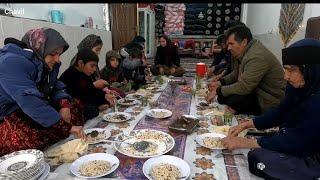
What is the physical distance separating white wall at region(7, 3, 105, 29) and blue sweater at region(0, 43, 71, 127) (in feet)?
5.25

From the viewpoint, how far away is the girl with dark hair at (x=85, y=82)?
2.38 meters

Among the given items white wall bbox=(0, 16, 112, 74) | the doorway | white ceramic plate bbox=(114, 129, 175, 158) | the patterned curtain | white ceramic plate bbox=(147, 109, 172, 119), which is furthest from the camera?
the doorway

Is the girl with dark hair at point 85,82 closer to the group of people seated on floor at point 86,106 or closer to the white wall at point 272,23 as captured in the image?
the group of people seated on floor at point 86,106

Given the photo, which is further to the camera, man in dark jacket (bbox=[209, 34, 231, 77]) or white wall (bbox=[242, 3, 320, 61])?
man in dark jacket (bbox=[209, 34, 231, 77])

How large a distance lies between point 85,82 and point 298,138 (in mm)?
1884

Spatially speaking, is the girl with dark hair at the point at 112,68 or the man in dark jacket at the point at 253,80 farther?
the girl with dark hair at the point at 112,68

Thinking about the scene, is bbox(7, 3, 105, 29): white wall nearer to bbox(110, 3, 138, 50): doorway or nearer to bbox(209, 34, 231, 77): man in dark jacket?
bbox(110, 3, 138, 50): doorway

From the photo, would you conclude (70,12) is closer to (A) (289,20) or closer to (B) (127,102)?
(B) (127,102)

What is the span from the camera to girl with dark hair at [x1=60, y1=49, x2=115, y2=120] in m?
2.38

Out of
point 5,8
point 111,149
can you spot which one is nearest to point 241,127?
point 111,149

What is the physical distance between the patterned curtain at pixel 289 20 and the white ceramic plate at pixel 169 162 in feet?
9.52

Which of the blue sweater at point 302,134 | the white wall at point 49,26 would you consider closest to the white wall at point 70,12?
the white wall at point 49,26

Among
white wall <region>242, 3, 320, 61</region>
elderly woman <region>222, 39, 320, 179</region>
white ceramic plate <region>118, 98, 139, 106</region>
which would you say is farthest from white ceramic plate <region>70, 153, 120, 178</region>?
white wall <region>242, 3, 320, 61</region>

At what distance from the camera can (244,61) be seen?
97.7 inches
